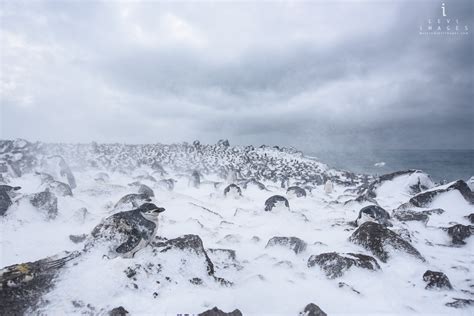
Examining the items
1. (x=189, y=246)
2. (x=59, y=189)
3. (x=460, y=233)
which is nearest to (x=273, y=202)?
(x=460, y=233)

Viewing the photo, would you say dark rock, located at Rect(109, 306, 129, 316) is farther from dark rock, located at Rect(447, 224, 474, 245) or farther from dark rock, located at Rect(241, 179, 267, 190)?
dark rock, located at Rect(241, 179, 267, 190)

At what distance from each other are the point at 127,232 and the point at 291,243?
162 inches

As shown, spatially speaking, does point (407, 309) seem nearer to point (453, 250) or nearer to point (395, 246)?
point (395, 246)

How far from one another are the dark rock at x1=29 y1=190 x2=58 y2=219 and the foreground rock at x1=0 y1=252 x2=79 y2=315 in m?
5.18

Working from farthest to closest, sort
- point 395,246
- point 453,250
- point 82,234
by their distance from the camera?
1. point 82,234
2. point 453,250
3. point 395,246

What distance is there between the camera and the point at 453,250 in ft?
27.3

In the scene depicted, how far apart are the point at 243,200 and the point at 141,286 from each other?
11121mm

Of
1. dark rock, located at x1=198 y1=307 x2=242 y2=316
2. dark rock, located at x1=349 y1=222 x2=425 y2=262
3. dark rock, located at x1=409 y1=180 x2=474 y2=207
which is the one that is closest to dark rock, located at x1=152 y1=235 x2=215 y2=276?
dark rock, located at x1=198 y1=307 x2=242 y2=316

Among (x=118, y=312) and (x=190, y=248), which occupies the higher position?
(x=190, y=248)

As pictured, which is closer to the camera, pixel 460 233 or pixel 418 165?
pixel 460 233

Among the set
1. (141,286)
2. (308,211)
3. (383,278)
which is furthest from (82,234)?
(308,211)

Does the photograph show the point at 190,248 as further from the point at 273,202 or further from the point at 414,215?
the point at 414,215

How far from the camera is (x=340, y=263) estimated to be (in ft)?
21.6

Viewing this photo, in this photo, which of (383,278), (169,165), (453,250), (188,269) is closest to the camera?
(188,269)
